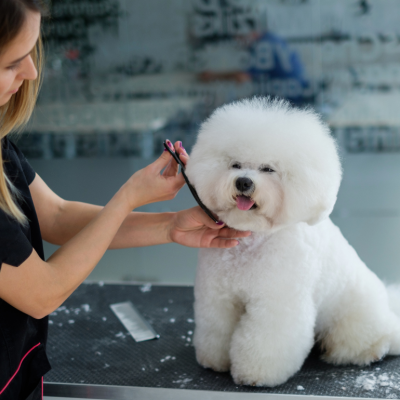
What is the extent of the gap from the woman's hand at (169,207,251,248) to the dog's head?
0.22 ft

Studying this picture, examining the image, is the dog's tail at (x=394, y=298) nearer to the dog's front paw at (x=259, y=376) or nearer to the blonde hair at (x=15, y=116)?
the dog's front paw at (x=259, y=376)

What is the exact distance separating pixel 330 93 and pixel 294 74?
0.67 ft

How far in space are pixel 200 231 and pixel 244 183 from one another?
231 millimetres

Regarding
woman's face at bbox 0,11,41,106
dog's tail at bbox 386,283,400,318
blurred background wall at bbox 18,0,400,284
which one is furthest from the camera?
blurred background wall at bbox 18,0,400,284

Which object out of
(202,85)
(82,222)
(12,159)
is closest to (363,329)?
(82,222)

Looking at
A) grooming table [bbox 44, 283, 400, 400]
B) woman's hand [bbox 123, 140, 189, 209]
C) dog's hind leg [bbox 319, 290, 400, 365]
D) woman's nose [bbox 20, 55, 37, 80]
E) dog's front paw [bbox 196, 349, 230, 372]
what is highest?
woman's nose [bbox 20, 55, 37, 80]

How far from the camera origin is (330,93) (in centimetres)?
221

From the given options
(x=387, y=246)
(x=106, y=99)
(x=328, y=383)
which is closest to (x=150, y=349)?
(x=328, y=383)

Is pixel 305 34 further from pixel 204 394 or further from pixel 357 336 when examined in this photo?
pixel 204 394

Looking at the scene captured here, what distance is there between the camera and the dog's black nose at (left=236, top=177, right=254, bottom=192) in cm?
83

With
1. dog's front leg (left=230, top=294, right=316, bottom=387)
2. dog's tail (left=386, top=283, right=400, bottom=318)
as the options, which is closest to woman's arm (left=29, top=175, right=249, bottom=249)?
dog's front leg (left=230, top=294, right=316, bottom=387)

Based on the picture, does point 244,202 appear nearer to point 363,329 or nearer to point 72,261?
point 72,261

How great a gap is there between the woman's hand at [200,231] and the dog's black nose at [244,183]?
0.49ft

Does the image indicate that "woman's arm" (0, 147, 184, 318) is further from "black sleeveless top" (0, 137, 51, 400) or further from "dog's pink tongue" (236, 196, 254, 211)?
"dog's pink tongue" (236, 196, 254, 211)
